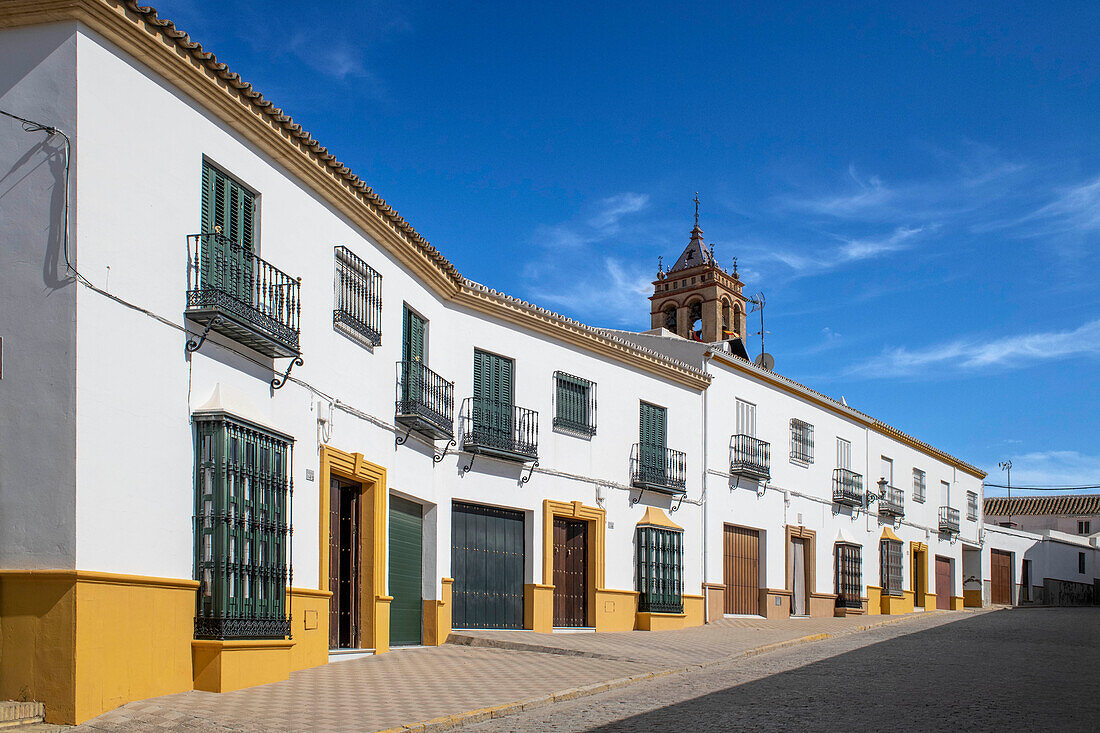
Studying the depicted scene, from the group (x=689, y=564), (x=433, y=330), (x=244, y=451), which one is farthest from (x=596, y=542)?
(x=244, y=451)

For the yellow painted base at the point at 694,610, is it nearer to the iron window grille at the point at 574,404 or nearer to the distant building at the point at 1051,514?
the iron window grille at the point at 574,404

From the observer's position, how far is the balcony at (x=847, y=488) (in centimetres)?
3033

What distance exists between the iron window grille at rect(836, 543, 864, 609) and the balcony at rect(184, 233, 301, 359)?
21.1m

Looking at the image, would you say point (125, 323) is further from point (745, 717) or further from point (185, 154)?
point (745, 717)

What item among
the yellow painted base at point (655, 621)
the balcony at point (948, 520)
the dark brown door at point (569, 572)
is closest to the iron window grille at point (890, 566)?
the balcony at point (948, 520)

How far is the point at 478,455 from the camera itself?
61.9ft

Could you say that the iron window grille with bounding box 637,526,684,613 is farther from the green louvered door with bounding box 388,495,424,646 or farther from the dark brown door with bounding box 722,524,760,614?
the green louvered door with bounding box 388,495,424,646

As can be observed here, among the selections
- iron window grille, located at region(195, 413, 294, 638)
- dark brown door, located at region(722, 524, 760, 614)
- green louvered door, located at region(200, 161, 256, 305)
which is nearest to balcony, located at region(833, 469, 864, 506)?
dark brown door, located at region(722, 524, 760, 614)

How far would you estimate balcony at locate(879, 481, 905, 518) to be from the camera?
108 feet

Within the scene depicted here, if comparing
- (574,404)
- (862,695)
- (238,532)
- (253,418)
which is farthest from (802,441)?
(238,532)

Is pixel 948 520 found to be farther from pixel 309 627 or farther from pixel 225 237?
pixel 225 237

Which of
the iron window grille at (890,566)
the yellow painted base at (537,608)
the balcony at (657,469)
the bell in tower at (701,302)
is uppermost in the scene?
the bell in tower at (701,302)

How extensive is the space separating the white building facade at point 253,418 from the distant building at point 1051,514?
4838cm

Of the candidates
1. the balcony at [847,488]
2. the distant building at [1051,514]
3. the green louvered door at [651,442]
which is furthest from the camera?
the distant building at [1051,514]
